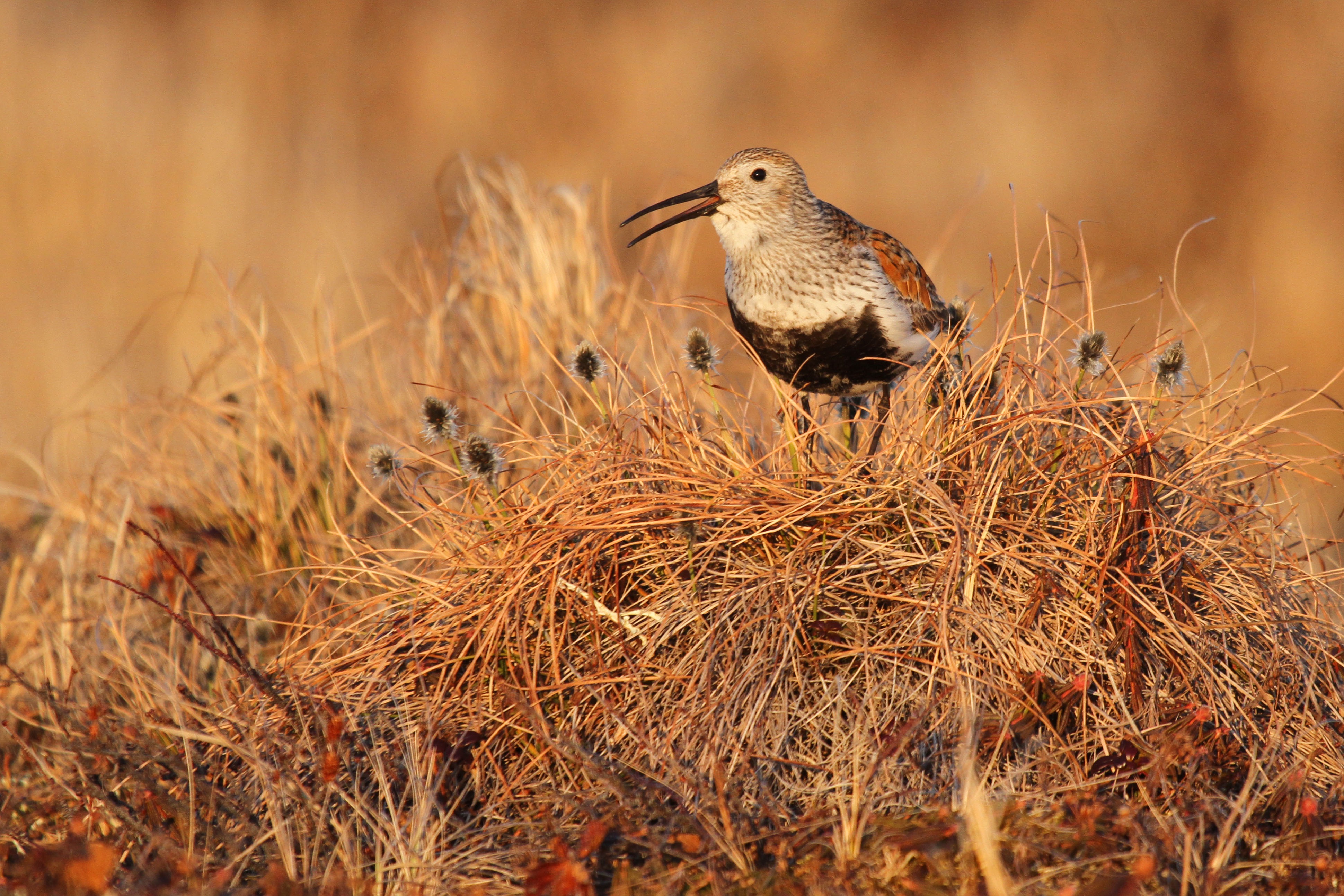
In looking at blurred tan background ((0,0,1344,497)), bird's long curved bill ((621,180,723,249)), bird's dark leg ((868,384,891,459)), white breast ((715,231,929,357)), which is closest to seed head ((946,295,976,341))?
white breast ((715,231,929,357))

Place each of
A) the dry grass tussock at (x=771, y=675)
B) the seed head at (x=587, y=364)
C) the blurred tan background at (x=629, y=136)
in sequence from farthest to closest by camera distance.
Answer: the blurred tan background at (x=629, y=136) < the seed head at (x=587, y=364) < the dry grass tussock at (x=771, y=675)

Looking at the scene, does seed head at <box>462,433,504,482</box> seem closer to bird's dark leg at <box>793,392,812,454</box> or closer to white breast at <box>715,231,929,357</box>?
bird's dark leg at <box>793,392,812,454</box>

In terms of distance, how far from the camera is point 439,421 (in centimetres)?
341

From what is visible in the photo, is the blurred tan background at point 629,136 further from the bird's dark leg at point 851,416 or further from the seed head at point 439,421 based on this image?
the seed head at point 439,421

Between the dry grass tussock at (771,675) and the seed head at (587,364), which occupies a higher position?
the seed head at (587,364)

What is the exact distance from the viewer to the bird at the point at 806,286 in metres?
3.61

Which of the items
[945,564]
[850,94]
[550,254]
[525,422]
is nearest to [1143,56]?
[850,94]

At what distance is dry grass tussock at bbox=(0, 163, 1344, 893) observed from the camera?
2.51 m

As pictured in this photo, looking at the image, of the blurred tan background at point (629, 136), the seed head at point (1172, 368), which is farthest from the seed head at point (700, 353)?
the blurred tan background at point (629, 136)

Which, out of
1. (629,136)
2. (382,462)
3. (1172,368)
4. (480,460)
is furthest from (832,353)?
(629,136)

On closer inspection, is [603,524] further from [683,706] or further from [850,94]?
[850,94]

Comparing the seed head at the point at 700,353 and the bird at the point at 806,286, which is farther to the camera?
the bird at the point at 806,286

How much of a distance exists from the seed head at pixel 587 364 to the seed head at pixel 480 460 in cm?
35

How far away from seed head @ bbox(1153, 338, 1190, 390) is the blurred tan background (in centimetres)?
189
